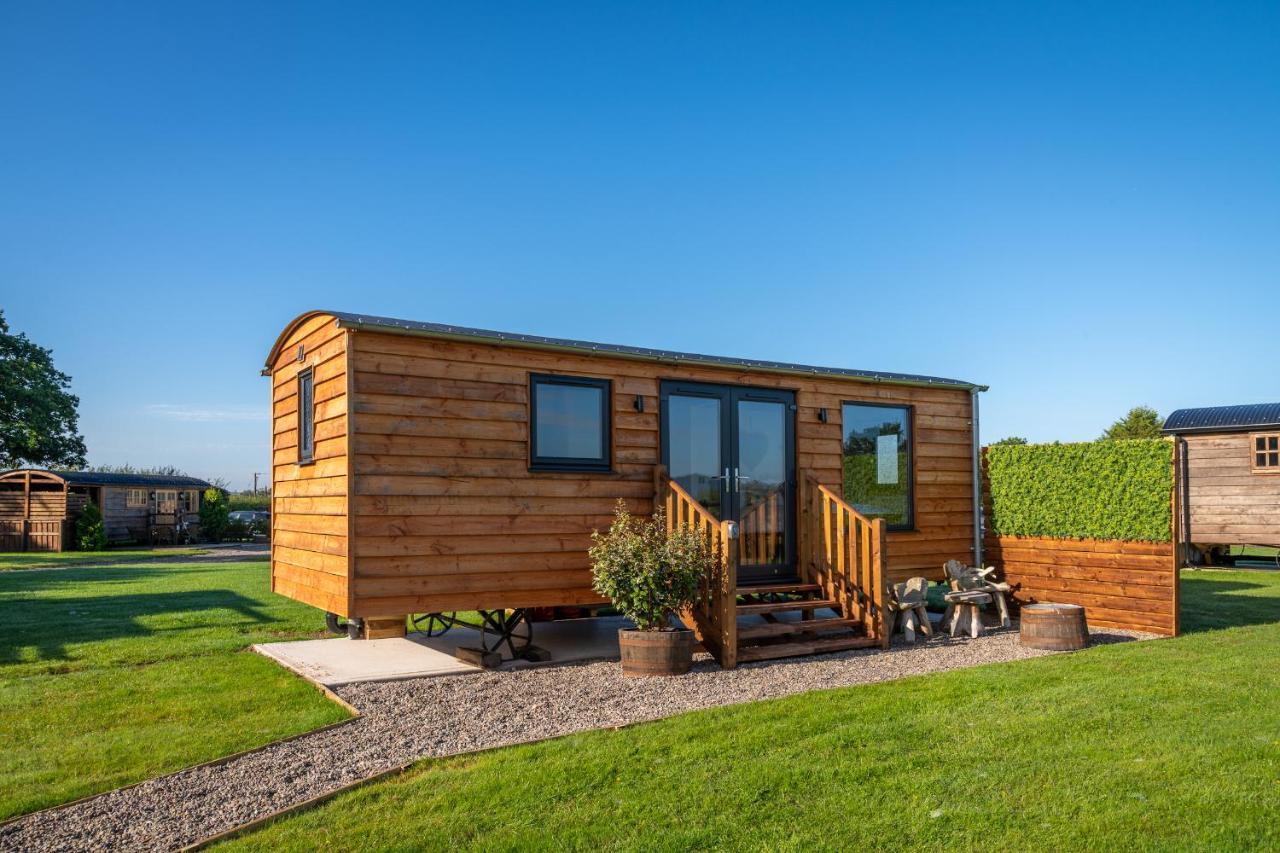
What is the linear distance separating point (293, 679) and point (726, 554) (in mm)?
3652

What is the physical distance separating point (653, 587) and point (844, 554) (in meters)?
2.61

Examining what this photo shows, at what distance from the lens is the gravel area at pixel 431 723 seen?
3854mm

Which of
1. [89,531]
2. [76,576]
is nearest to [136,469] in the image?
[89,531]

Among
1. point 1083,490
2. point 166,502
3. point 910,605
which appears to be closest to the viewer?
point 910,605

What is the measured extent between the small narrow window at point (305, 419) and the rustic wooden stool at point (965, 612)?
674 cm

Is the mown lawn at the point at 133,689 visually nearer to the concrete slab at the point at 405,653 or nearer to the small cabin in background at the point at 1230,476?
the concrete slab at the point at 405,653

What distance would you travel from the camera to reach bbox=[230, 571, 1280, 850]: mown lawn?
3564 mm

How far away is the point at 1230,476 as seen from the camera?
17219 millimetres

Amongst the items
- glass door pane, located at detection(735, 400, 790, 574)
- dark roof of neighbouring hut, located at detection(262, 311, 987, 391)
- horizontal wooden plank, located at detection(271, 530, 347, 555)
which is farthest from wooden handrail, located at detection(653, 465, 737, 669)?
horizontal wooden plank, located at detection(271, 530, 347, 555)

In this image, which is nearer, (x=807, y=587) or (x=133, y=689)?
(x=133, y=689)

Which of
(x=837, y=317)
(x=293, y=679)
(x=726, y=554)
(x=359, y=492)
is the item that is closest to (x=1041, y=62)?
(x=837, y=317)

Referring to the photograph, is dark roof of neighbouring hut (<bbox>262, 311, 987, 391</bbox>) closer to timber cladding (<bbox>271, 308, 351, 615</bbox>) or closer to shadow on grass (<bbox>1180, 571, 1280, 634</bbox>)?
timber cladding (<bbox>271, 308, 351, 615</bbox>)

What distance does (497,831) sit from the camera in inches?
142

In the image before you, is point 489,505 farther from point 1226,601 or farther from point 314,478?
point 1226,601
